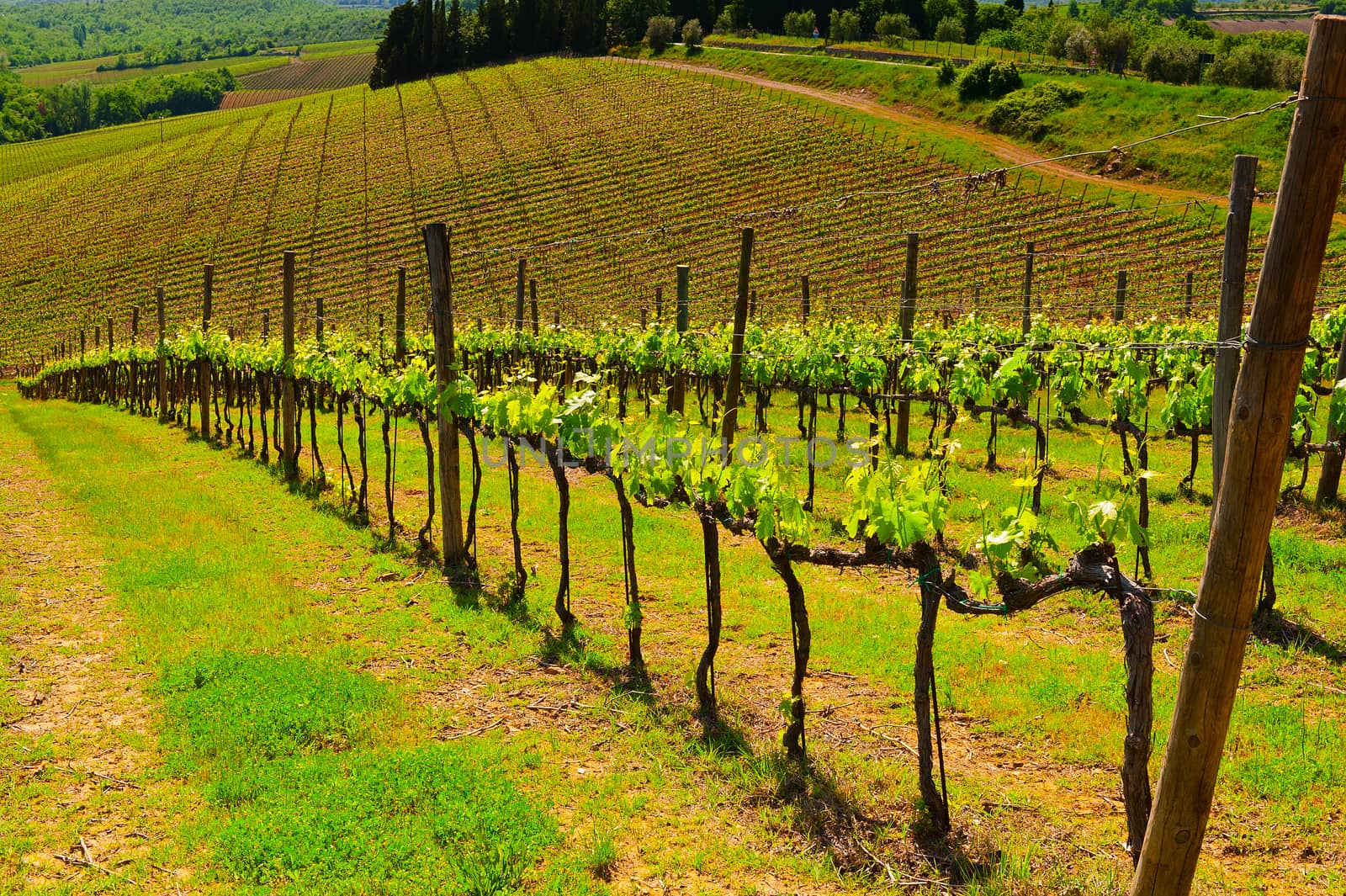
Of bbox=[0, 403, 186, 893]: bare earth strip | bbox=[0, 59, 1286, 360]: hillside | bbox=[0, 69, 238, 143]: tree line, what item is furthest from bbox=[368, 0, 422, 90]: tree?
bbox=[0, 403, 186, 893]: bare earth strip

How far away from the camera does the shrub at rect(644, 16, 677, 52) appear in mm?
80625

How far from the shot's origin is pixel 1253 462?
2787mm

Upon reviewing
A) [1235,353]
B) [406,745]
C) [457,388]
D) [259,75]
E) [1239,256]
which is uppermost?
[259,75]

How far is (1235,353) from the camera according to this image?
19.4ft

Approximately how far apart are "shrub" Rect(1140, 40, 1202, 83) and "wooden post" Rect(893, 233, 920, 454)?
60082 mm

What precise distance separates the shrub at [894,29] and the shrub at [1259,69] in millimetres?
28843

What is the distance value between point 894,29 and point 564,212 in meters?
48.7

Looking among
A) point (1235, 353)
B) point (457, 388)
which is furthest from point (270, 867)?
point (1235, 353)

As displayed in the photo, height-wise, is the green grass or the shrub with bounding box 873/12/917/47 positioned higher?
the shrub with bounding box 873/12/917/47

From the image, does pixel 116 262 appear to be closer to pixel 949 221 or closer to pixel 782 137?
pixel 782 137

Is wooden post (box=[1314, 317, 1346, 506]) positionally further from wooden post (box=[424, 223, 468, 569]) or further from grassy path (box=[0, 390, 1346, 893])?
wooden post (box=[424, 223, 468, 569])

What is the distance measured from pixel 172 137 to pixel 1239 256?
3475 inches

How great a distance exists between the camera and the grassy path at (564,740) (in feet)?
13.5

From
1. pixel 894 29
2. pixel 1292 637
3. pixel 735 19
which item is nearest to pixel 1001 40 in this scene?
pixel 894 29
